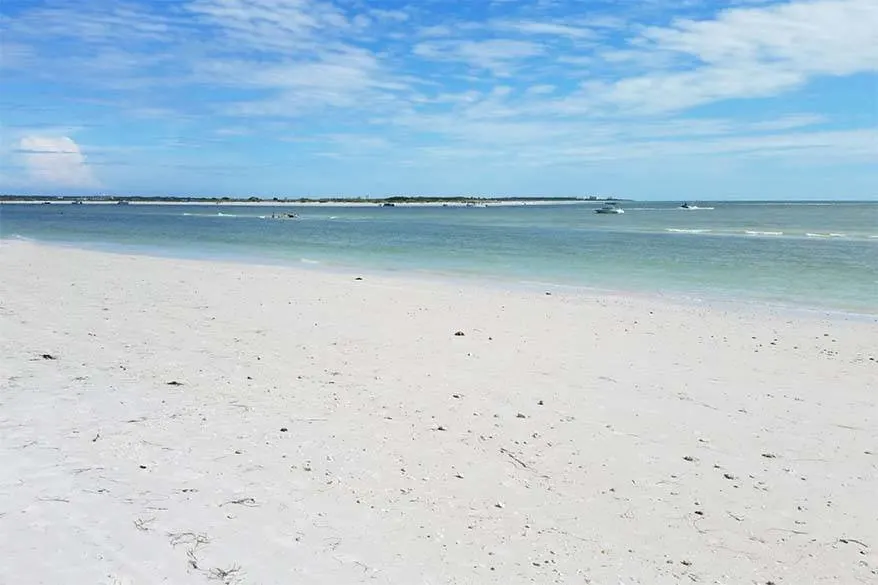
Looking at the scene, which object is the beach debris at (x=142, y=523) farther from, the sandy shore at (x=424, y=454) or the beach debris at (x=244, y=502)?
the beach debris at (x=244, y=502)

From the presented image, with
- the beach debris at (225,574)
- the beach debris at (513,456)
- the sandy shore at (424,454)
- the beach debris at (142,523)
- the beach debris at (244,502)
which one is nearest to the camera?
the beach debris at (225,574)

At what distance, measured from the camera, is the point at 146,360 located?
27.9 ft

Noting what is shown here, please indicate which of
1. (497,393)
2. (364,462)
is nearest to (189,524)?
(364,462)

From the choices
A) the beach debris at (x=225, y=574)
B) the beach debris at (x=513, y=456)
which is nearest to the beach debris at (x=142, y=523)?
the beach debris at (x=225, y=574)

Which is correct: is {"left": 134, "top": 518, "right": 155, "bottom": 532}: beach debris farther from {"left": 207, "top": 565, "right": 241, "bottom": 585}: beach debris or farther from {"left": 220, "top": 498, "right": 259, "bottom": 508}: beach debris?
{"left": 207, "top": 565, "right": 241, "bottom": 585}: beach debris

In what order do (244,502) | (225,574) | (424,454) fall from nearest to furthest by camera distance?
(225,574)
(244,502)
(424,454)

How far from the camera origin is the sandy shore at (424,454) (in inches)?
164

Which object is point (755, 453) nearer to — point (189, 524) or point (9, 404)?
point (189, 524)

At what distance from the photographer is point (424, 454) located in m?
5.78

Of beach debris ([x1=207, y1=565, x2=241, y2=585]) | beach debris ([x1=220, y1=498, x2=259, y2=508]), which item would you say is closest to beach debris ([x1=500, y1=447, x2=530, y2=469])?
beach debris ([x1=220, y1=498, x2=259, y2=508])

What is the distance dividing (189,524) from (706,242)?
40394 mm

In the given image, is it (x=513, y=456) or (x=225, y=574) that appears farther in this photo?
(x=513, y=456)

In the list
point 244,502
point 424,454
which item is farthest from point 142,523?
point 424,454

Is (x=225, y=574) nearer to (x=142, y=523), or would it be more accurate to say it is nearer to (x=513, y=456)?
(x=142, y=523)
